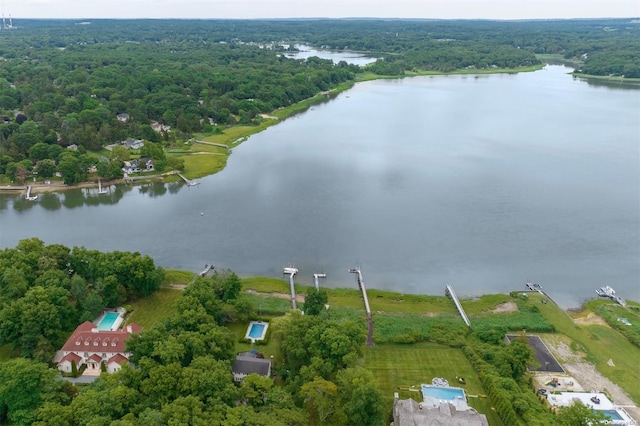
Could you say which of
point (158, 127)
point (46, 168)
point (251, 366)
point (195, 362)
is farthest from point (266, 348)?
point (158, 127)

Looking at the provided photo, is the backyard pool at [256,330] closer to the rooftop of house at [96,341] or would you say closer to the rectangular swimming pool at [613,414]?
the rooftop of house at [96,341]

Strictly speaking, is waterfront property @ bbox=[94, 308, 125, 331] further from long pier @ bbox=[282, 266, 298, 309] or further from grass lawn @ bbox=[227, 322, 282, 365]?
long pier @ bbox=[282, 266, 298, 309]

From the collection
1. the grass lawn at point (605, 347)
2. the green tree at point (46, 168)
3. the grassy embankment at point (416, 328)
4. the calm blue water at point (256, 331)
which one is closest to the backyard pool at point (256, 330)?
the calm blue water at point (256, 331)

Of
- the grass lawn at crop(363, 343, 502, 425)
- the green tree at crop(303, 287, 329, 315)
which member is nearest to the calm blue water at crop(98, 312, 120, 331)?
the green tree at crop(303, 287, 329, 315)

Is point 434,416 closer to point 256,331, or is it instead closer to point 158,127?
point 256,331

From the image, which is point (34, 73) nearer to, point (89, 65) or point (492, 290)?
point (89, 65)
